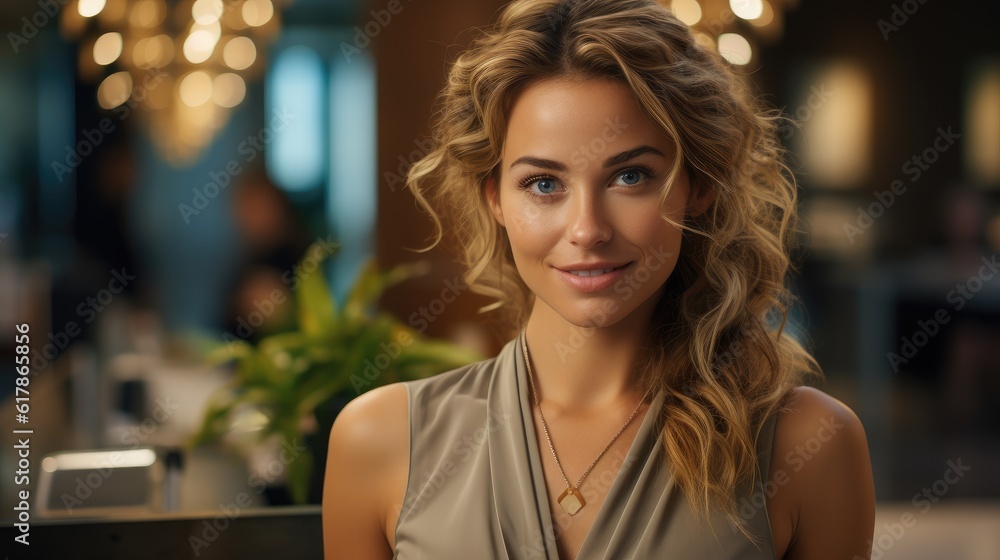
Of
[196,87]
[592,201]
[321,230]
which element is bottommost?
[321,230]

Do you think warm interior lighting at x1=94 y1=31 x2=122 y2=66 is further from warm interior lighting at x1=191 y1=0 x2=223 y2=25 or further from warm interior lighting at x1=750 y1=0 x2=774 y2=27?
warm interior lighting at x1=750 y1=0 x2=774 y2=27

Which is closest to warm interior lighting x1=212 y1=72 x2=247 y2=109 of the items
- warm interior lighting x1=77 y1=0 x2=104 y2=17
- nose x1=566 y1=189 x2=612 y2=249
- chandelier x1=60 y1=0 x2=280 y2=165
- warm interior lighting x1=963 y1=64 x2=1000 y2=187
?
chandelier x1=60 y1=0 x2=280 y2=165

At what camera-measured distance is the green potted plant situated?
2316 millimetres

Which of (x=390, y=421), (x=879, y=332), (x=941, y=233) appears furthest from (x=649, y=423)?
(x=941, y=233)

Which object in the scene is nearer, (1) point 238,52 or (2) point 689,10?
(2) point 689,10

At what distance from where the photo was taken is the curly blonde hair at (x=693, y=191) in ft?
4.65

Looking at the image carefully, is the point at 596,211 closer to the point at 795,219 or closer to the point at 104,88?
the point at 795,219

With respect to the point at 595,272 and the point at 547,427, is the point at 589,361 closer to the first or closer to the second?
the point at 547,427

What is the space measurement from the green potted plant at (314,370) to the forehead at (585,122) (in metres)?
1.03

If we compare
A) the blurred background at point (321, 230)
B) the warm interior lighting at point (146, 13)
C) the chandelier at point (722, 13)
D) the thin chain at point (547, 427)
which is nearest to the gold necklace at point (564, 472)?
the thin chain at point (547, 427)

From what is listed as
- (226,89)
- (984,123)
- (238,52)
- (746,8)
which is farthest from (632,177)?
(984,123)

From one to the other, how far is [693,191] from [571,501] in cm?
52

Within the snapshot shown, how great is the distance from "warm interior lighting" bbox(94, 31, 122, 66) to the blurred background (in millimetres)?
10

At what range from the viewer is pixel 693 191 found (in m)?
1.49
